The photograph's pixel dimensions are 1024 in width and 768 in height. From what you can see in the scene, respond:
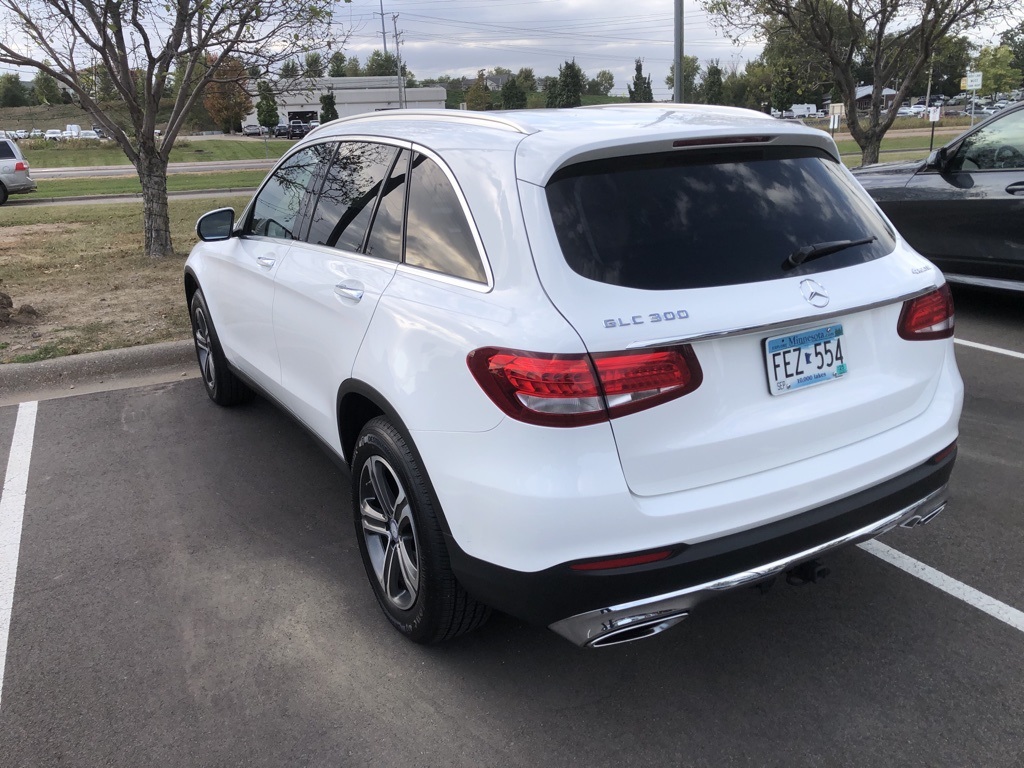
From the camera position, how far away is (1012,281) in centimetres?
662

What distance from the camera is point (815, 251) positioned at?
8.70 feet

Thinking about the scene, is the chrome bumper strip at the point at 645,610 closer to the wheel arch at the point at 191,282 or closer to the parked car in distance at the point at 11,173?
the wheel arch at the point at 191,282

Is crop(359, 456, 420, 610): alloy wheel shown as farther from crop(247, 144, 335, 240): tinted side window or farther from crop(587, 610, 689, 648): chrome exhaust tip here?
crop(247, 144, 335, 240): tinted side window

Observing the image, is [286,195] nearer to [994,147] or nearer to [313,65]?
[994,147]

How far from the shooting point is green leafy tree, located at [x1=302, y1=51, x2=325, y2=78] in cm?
1008

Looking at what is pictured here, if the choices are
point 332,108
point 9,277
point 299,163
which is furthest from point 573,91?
point 299,163

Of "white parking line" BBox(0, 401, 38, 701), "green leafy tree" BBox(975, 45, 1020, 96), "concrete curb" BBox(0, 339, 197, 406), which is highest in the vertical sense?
"green leafy tree" BBox(975, 45, 1020, 96)

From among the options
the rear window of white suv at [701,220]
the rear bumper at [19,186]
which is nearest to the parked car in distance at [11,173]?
the rear bumper at [19,186]

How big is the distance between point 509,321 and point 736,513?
2.76 ft

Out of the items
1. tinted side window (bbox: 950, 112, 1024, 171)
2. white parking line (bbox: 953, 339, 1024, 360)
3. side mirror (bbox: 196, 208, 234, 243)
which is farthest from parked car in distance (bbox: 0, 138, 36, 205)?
white parking line (bbox: 953, 339, 1024, 360)

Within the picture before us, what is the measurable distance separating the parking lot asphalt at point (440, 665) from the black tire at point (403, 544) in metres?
0.16

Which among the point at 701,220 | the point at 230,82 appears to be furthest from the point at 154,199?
the point at 701,220

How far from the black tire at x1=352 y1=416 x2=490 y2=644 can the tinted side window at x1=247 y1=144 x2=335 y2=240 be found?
1.43m

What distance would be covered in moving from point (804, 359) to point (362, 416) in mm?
1625
